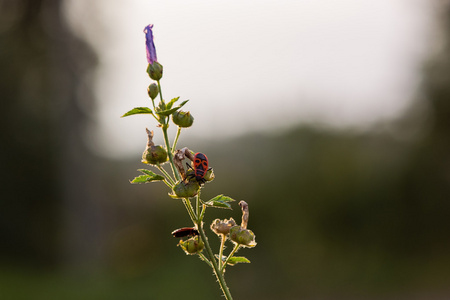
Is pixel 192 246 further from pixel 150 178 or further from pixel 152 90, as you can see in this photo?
pixel 152 90

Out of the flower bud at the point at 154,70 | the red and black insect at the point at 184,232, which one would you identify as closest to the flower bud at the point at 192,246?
the red and black insect at the point at 184,232

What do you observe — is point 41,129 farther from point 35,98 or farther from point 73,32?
point 73,32

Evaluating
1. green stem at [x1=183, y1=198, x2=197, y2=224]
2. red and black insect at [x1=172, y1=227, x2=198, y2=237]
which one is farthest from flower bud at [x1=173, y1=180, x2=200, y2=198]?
red and black insect at [x1=172, y1=227, x2=198, y2=237]

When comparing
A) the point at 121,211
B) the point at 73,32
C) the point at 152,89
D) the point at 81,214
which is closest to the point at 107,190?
the point at 121,211

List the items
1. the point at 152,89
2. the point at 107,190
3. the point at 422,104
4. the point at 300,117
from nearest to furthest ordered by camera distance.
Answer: the point at 152,89
the point at 422,104
the point at 300,117
the point at 107,190

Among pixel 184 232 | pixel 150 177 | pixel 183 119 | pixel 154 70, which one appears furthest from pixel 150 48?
pixel 184 232

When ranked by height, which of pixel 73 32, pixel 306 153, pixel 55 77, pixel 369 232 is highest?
pixel 73 32

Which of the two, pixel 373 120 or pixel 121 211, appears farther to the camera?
pixel 121 211
